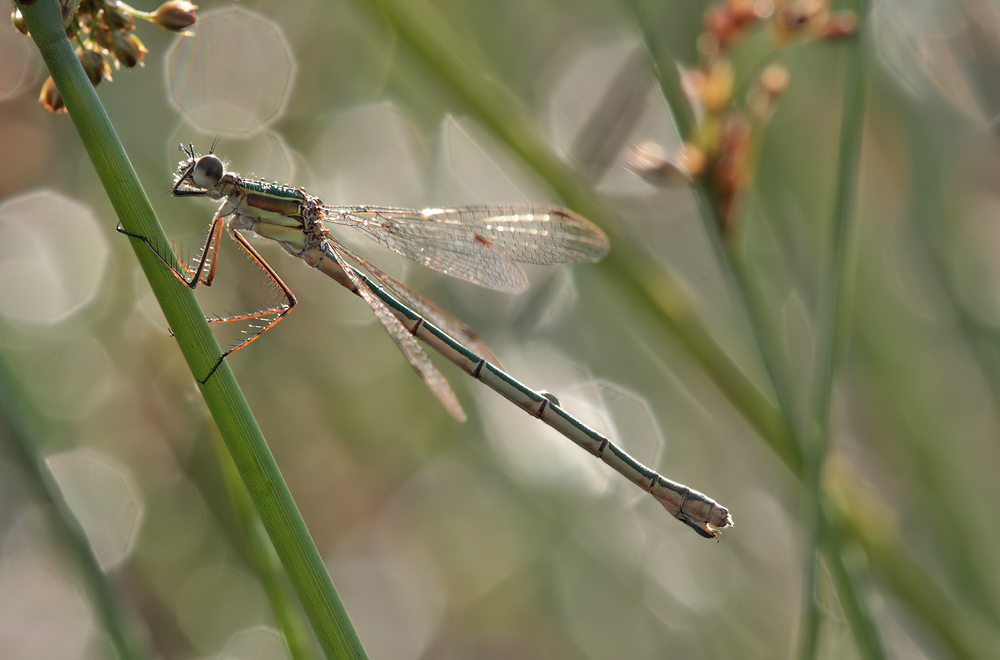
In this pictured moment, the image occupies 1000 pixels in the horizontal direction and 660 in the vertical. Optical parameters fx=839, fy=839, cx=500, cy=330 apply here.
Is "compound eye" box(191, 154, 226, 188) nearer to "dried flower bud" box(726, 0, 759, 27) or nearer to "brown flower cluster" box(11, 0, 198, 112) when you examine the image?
"brown flower cluster" box(11, 0, 198, 112)

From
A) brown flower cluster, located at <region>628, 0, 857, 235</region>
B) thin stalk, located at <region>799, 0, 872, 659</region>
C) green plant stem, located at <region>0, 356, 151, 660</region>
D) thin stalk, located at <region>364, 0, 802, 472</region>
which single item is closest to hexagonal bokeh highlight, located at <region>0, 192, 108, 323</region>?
green plant stem, located at <region>0, 356, 151, 660</region>

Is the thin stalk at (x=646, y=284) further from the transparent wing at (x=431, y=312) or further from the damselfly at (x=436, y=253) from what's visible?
the transparent wing at (x=431, y=312)

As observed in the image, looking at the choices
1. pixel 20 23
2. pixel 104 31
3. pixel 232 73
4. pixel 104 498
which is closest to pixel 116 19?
pixel 104 31

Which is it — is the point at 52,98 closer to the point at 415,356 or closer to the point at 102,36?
the point at 102,36

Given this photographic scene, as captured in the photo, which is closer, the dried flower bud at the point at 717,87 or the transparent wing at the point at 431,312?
the dried flower bud at the point at 717,87

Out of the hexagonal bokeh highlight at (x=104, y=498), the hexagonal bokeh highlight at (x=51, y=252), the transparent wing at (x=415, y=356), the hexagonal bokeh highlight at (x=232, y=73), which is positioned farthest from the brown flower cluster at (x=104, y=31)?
the hexagonal bokeh highlight at (x=232, y=73)

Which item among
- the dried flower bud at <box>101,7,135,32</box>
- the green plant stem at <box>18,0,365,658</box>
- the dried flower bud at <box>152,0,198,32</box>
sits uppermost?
the dried flower bud at <box>152,0,198,32</box>
